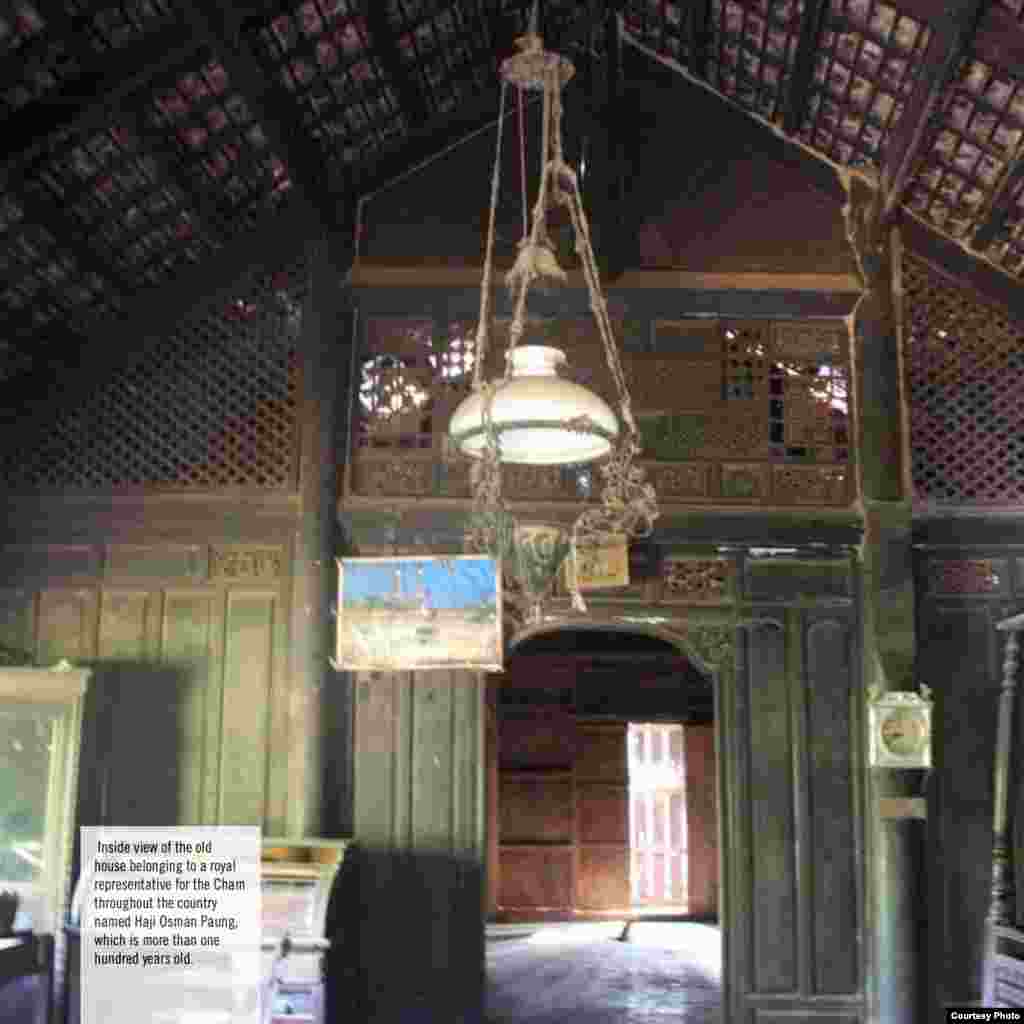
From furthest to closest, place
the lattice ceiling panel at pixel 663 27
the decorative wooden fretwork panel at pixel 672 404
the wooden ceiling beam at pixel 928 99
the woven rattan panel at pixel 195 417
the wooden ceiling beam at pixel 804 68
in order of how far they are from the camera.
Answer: the woven rattan panel at pixel 195 417
the decorative wooden fretwork panel at pixel 672 404
the lattice ceiling panel at pixel 663 27
the wooden ceiling beam at pixel 804 68
the wooden ceiling beam at pixel 928 99

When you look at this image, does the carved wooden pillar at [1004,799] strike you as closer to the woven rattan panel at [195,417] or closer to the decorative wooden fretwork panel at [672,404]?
the decorative wooden fretwork panel at [672,404]

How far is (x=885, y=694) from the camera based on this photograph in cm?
641

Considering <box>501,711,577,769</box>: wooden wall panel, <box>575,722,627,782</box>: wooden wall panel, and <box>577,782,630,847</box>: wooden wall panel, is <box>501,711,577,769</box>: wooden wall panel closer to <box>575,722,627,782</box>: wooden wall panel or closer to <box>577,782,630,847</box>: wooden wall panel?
<box>575,722,627,782</box>: wooden wall panel

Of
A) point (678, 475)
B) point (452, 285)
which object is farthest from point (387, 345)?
point (678, 475)

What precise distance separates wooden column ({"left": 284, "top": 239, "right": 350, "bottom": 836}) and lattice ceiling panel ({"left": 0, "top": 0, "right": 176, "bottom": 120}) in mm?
→ 1634

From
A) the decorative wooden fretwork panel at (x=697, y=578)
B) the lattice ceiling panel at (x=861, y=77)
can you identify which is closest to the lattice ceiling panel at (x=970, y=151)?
the lattice ceiling panel at (x=861, y=77)

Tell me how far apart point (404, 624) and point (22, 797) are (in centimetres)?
188

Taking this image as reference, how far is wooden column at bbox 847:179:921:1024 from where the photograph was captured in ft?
20.6

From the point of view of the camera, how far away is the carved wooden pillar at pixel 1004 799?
20.6 feet

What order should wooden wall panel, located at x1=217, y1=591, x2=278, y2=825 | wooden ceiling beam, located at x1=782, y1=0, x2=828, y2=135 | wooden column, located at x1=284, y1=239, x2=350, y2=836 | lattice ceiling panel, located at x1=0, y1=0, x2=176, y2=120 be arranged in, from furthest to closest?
wooden wall panel, located at x1=217, y1=591, x2=278, y2=825 → wooden column, located at x1=284, y1=239, x2=350, y2=836 → wooden ceiling beam, located at x1=782, y1=0, x2=828, y2=135 → lattice ceiling panel, located at x1=0, y1=0, x2=176, y2=120

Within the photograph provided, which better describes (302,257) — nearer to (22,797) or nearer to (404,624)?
(404,624)

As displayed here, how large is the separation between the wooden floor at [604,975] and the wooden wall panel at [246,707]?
71.8 inches

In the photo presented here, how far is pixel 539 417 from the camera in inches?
150

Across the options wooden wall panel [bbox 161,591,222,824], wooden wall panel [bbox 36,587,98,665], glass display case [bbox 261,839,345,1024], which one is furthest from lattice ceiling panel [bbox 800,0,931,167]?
wooden wall panel [bbox 36,587,98,665]
